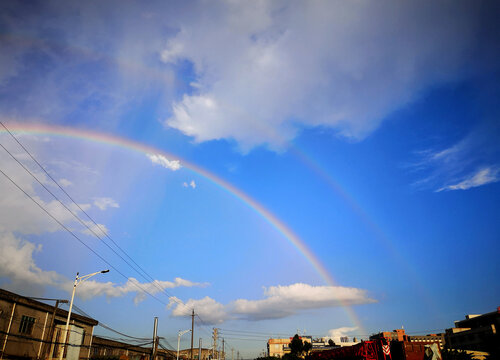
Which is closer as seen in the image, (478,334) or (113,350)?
(113,350)

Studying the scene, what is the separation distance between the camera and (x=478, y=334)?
3346 inches

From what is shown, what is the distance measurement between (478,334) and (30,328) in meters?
98.5

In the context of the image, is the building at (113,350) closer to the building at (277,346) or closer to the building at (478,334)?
the building at (478,334)

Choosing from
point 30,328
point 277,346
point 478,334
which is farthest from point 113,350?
point 277,346

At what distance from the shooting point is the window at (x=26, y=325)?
36.4 meters

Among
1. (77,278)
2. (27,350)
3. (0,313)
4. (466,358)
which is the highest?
(77,278)

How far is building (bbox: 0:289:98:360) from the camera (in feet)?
111

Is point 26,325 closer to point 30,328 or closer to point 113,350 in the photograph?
point 30,328

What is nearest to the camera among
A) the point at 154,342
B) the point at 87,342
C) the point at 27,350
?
the point at 27,350

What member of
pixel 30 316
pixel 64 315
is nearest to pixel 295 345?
pixel 64 315

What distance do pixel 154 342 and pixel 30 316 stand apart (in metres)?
14.9

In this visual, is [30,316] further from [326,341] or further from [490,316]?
[326,341]

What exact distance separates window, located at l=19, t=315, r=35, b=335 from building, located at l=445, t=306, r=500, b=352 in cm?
8194

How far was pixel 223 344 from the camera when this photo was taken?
128000 millimetres
